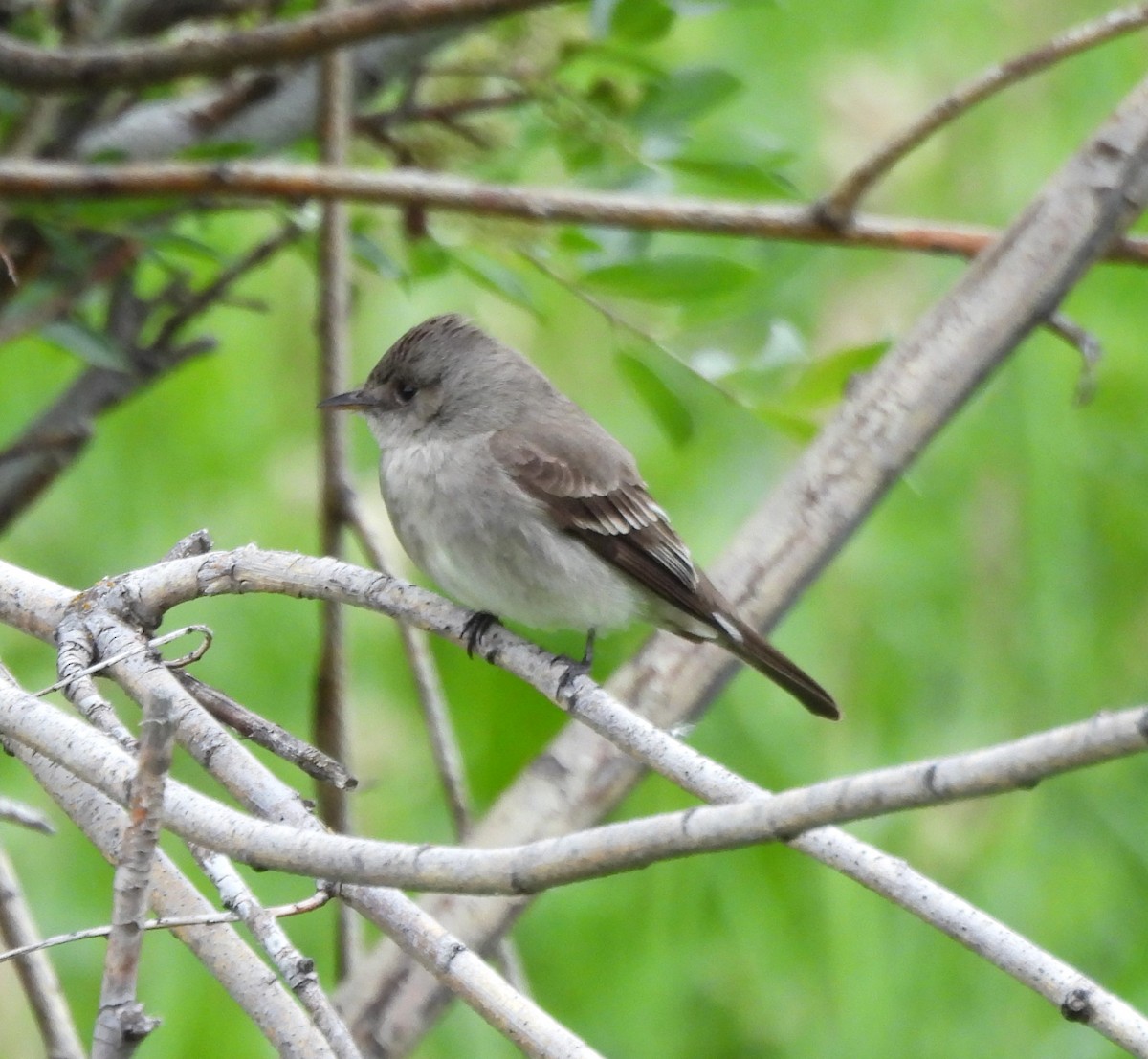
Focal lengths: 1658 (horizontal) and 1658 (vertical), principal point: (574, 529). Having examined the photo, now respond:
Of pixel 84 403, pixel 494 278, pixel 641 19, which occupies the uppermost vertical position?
pixel 641 19

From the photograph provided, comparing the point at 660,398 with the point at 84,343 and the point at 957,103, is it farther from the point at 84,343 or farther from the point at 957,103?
the point at 84,343

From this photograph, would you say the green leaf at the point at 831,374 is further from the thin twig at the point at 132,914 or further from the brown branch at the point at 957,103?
the thin twig at the point at 132,914

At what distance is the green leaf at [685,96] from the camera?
3236 mm

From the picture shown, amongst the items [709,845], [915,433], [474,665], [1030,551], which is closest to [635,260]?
[915,433]

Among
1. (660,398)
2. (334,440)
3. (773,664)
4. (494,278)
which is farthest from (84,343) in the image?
(773,664)

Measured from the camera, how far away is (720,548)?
12.8ft

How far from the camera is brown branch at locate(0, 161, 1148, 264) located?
288cm

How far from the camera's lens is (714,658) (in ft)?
9.97

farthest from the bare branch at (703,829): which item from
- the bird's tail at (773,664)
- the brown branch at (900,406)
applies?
the bird's tail at (773,664)

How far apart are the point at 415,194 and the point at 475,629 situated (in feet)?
2.53

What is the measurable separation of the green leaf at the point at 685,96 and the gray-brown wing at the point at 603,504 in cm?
74

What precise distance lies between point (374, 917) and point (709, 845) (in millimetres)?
588

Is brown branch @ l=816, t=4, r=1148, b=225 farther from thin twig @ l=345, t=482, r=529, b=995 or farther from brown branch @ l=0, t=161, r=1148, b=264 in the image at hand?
thin twig @ l=345, t=482, r=529, b=995

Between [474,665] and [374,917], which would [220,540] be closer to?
[474,665]
